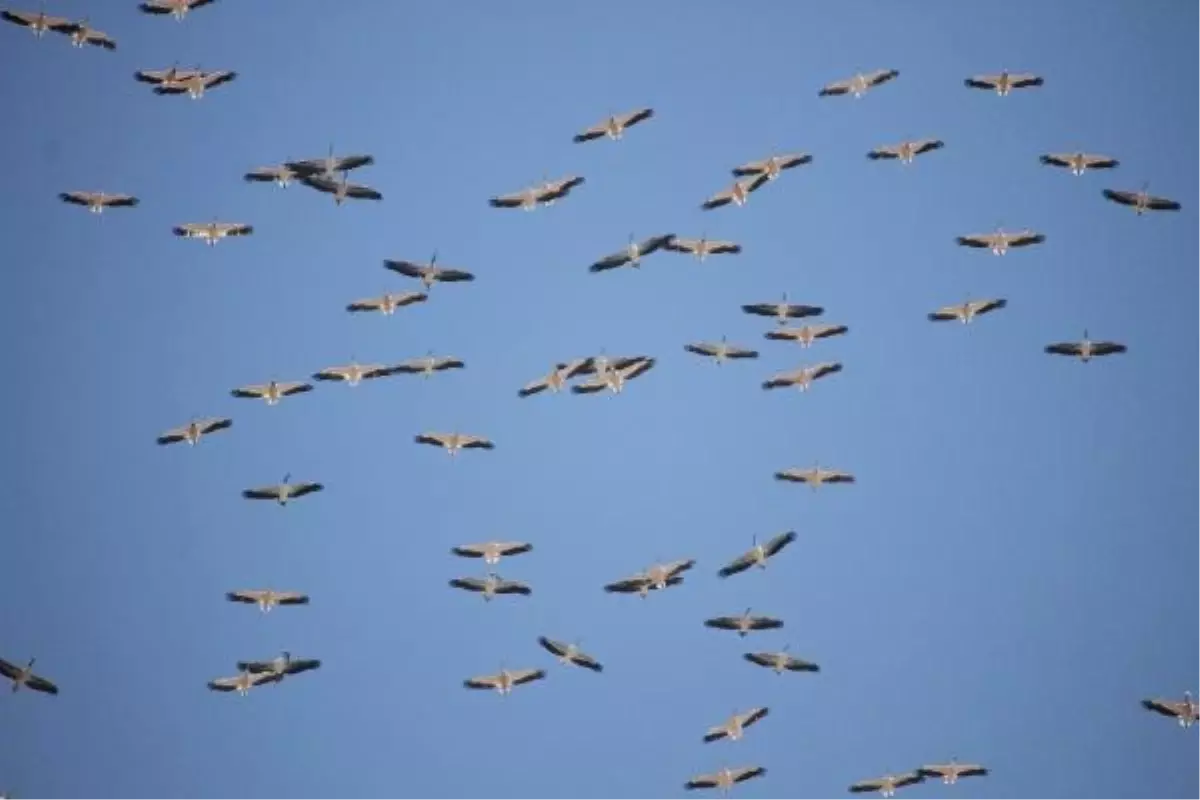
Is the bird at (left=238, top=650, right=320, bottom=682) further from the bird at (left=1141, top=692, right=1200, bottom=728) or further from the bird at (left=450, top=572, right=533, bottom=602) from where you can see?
the bird at (left=1141, top=692, right=1200, bottom=728)

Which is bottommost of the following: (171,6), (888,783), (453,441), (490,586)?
(888,783)

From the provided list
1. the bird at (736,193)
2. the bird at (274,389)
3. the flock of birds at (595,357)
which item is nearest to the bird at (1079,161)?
the flock of birds at (595,357)

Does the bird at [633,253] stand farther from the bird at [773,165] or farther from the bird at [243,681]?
the bird at [243,681]

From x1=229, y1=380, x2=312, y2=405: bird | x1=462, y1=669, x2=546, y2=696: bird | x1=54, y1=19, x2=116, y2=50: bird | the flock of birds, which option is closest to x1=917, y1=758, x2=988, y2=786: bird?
the flock of birds

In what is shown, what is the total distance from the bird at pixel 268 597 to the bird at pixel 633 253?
8.51m

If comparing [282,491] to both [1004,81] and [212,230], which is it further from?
[1004,81]

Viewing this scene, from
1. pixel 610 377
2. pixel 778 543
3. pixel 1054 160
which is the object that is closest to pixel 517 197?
pixel 610 377

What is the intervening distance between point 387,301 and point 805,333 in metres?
8.14

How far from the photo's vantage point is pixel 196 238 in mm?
30688

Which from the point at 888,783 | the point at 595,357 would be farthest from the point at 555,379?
the point at 888,783

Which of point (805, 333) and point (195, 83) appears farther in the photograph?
point (805, 333)

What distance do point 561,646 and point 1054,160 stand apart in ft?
42.7

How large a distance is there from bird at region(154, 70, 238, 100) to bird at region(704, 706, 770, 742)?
597 inches

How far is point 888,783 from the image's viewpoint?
103 feet
